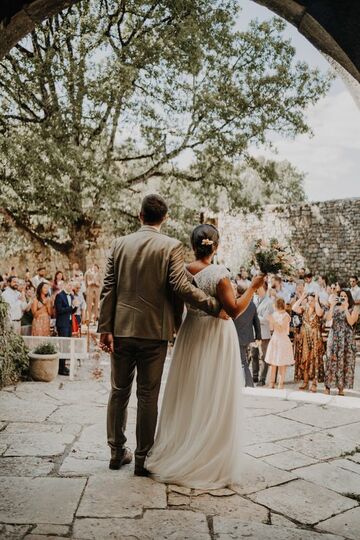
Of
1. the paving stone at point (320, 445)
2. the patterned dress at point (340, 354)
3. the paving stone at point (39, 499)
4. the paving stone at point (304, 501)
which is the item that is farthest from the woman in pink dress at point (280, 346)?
the paving stone at point (39, 499)

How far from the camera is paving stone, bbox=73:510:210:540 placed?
2490 mm

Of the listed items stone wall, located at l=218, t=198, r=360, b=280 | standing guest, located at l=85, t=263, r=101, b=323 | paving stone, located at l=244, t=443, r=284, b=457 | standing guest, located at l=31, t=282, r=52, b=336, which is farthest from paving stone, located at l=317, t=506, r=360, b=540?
stone wall, located at l=218, t=198, r=360, b=280

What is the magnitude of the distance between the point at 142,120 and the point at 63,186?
3.06 metres

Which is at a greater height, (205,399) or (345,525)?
(205,399)

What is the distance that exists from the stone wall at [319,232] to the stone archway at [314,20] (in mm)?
14548

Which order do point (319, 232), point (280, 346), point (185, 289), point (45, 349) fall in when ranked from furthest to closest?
point (319, 232)
point (280, 346)
point (45, 349)
point (185, 289)

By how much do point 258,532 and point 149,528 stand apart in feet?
1.89

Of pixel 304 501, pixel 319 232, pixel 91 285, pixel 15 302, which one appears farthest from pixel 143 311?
pixel 319 232

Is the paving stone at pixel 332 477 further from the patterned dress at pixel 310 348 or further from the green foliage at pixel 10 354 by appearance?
the green foliage at pixel 10 354

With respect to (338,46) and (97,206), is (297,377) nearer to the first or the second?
(338,46)

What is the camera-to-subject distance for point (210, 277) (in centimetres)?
334

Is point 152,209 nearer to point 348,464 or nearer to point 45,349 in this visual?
point 348,464

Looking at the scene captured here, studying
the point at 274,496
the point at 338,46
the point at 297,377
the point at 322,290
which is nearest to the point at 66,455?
the point at 274,496

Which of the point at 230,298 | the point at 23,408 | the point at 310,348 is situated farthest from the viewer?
the point at 310,348
